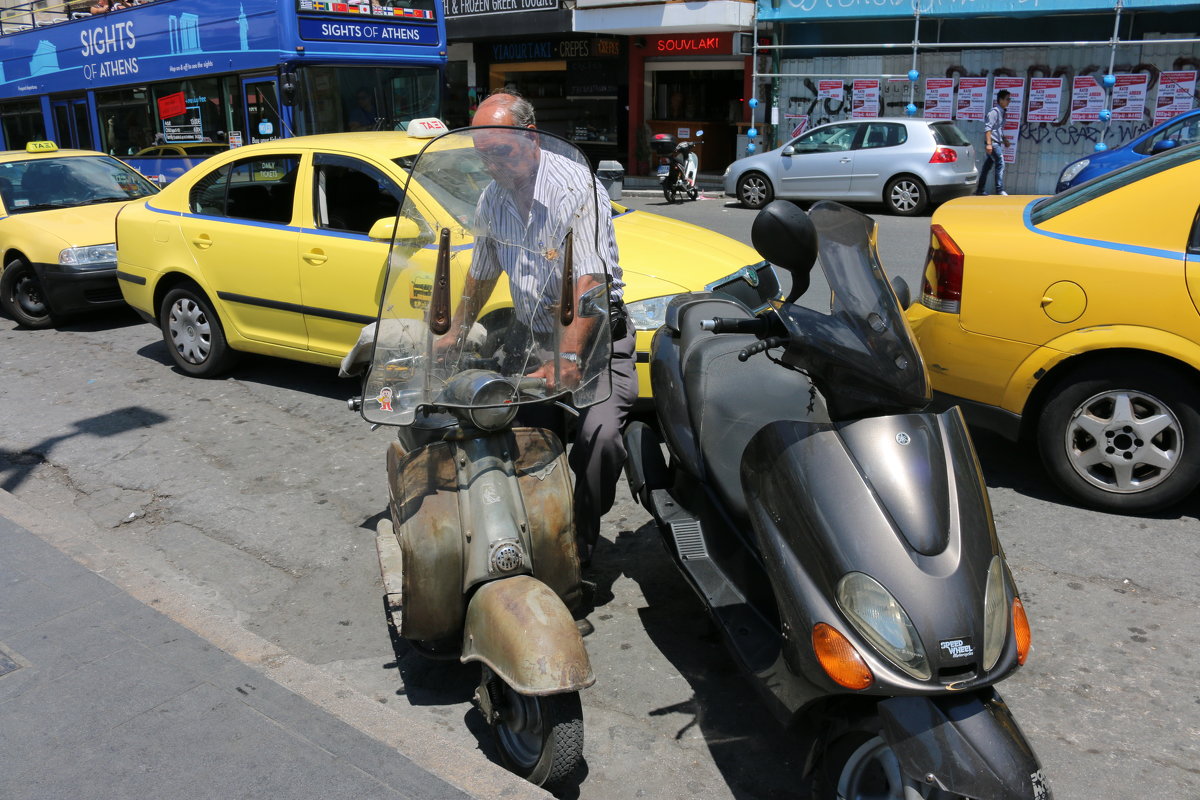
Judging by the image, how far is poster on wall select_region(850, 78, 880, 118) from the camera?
768 inches

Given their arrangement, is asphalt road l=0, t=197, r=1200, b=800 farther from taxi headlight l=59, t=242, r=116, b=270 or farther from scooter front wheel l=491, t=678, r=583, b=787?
taxi headlight l=59, t=242, r=116, b=270

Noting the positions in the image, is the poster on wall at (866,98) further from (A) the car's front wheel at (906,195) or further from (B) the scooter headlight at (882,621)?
(B) the scooter headlight at (882,621)

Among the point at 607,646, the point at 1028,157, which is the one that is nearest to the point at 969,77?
the point at 1028,157

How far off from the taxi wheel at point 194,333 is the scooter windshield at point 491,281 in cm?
425

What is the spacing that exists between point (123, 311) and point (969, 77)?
15.3m

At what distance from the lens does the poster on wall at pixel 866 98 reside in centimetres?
1950

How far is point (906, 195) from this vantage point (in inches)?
626

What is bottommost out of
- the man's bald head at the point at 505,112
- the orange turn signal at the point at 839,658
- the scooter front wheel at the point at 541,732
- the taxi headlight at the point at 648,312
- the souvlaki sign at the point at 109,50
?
the scooter front wheel at the point at 541,732

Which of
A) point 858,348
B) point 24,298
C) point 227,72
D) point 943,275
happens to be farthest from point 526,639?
point 227,72

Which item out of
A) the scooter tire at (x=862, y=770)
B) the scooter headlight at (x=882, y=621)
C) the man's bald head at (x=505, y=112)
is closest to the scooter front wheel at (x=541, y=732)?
the scooter tire at (x=862, y=770)

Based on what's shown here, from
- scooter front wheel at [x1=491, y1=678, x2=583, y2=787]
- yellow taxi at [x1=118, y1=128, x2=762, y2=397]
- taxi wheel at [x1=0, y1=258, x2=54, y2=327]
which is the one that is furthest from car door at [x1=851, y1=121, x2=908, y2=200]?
scooter front wheel at [x1=491, y1=678, x2=583, y2=787]

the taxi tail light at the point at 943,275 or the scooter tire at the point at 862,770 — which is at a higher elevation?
the taxi tail light at the point at 943,275

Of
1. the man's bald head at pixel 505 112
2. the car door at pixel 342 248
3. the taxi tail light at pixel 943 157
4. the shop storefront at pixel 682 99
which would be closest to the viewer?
the man's bald head at pixel 505 112

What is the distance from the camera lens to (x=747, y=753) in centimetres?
325
